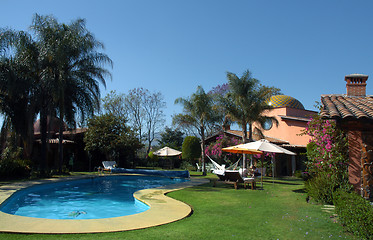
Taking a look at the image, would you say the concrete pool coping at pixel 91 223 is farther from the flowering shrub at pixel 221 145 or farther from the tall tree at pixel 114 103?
the tall tree at pixel 114 103

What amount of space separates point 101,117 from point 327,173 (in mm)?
22533

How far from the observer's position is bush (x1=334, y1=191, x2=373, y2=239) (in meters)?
A: 5.02

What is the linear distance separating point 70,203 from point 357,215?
1093cm

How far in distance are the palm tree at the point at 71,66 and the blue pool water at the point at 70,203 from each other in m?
6.00

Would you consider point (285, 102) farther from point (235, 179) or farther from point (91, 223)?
point (91, 223)

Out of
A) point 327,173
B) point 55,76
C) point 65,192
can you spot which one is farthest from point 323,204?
point 55,76

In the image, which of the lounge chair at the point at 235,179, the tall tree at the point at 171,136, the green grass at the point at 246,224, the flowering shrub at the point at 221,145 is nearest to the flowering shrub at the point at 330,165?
the green grass at the point at 246,224

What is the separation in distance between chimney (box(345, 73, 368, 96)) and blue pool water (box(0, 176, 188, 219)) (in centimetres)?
1020

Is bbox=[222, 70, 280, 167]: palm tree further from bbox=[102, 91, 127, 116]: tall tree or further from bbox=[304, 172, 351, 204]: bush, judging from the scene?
bbox=[102, 91, 127, 116]: tall tree

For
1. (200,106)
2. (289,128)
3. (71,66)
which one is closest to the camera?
(71,66)

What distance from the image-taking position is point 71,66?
2020 cm

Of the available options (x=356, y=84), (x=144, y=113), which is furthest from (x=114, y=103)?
(x=356, y=84)

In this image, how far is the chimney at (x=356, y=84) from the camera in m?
12.5

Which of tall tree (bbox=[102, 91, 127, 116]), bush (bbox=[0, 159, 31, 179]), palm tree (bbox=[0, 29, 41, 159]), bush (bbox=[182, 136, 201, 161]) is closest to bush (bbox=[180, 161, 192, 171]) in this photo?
bush (bbox=[182, 136, 201, 161])
